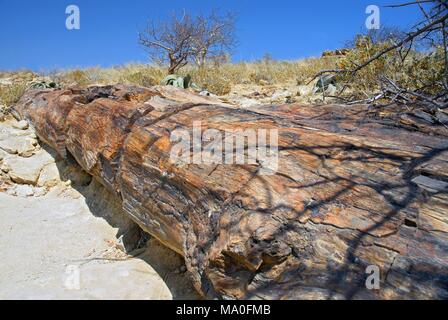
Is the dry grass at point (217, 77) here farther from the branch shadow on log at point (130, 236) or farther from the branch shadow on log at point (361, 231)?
the branch shadow on log at point (361, 231)

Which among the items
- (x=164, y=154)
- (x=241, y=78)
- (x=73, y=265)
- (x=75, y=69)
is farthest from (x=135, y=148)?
(x=75, y=69)

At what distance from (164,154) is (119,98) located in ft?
4.81

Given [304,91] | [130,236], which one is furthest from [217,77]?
[130,236]

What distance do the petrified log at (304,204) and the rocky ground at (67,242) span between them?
0.29 metres

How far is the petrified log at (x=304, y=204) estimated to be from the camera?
141 cm

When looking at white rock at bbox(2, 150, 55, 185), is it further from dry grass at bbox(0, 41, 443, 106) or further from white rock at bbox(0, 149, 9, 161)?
dry grass at bbox(0, 41, 443, 106)

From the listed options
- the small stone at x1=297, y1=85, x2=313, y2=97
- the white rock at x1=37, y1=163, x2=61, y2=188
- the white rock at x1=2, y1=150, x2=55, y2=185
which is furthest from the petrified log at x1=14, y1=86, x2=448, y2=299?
the small stone at x1=297, y1=85, x2=313, y2=97

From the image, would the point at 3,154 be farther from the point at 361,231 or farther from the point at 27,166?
the point at 361,231

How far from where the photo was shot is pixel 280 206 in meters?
1.70

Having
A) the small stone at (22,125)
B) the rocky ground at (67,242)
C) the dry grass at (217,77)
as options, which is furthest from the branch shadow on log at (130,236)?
the dry grass at (217,77)

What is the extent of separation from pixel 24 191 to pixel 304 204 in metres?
3.69

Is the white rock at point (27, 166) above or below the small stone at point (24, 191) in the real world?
above

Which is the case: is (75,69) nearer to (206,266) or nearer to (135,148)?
(135,148)

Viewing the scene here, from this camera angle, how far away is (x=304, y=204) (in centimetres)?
169
